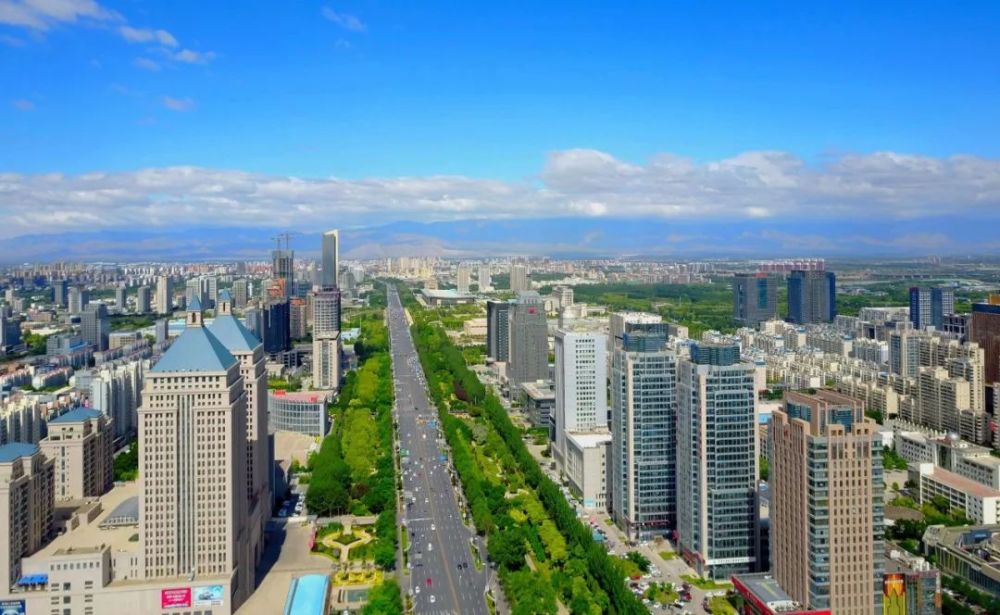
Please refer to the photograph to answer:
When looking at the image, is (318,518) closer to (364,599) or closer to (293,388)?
(364,599)

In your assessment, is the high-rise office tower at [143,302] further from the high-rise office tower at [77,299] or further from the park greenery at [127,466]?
the park greenery at [127,466]

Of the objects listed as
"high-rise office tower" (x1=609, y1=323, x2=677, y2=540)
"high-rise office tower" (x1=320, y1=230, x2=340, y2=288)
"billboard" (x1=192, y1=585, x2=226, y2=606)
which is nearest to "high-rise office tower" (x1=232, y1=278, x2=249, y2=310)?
"high-rise office tower" (x1=320, y1=230, x2=340, y2=288)

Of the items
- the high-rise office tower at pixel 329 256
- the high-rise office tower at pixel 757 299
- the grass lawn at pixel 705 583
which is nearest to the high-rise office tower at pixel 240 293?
the high-rise office tower at pixel 329 256

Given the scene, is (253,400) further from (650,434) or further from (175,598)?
(650,434)

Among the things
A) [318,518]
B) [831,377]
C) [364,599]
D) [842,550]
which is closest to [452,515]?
[318,518]

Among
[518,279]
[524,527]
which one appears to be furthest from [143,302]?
[524,527]

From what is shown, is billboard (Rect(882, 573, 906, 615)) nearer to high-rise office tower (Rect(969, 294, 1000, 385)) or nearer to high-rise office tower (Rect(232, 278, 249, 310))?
high-rise office tower (Rect(969, 294, 1000, 385))
